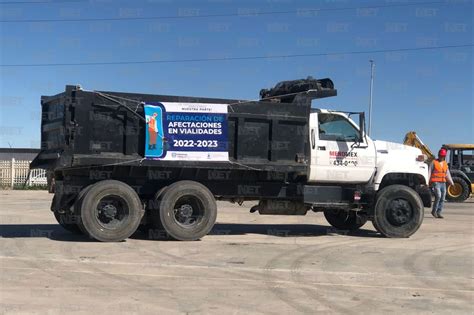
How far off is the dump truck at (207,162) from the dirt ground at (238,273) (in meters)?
0.62

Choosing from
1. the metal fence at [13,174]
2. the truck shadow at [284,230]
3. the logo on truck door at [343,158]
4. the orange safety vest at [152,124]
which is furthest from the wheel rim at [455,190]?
the metal fence at [13,174]

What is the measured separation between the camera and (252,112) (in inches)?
434

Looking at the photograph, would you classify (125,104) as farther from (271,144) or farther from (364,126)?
(364,126)

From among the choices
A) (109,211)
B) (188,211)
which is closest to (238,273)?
(188,211)

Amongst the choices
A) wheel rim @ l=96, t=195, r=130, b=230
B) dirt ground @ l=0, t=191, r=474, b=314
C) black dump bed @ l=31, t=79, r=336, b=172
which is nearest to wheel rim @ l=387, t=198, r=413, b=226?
dirt ground @ l=0, t=191, r=474, b=314

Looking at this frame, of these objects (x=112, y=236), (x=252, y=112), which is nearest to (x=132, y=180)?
(x=112, y=236)

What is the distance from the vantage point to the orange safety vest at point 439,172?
16.0 m

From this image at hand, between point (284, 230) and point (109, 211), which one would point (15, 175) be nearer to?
point (284, 230)

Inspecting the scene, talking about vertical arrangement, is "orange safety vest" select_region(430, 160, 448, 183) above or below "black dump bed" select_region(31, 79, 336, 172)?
below

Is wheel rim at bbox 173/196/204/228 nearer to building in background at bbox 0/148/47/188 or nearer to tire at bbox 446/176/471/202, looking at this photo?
tire at bbox 446/176/471/202

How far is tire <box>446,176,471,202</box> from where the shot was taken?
81.7 feet

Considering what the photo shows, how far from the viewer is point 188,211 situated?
10.7m

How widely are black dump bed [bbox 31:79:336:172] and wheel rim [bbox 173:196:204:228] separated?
71 centimetres

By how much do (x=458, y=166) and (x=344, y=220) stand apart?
1469 centimetres
